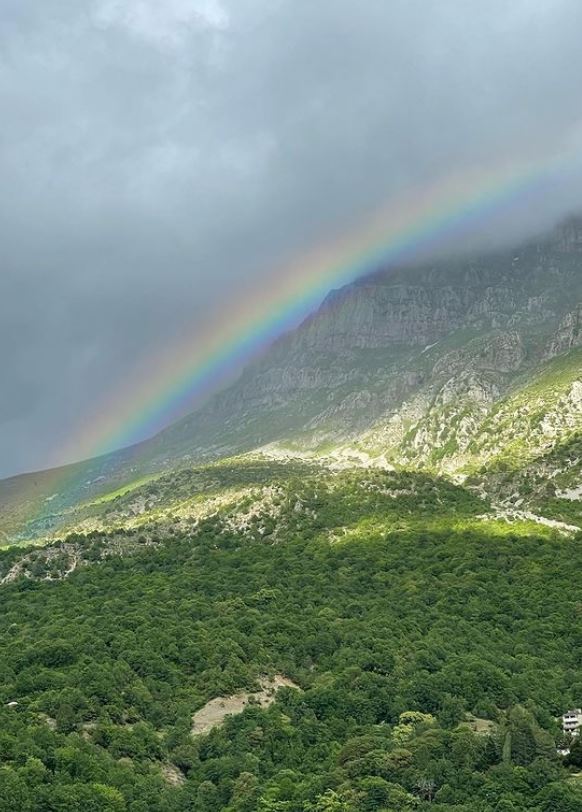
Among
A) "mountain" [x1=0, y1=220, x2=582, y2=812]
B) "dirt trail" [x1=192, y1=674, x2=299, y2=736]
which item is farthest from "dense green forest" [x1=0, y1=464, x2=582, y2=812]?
"dirt trail" [x1=192, y1=674, x2=299, y2=736]

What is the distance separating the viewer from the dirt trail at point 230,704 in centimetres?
8100

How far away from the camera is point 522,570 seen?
455ft

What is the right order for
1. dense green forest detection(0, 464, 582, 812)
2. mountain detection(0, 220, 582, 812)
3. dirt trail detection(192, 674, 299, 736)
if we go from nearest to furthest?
dense green forest detection(0, 464, 582, 812) → mountain detection(0, 220, 582, 812) → dirt trail detection(192, 674, 299, 736)

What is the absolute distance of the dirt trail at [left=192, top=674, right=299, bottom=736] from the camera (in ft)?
266

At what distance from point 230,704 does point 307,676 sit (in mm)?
13345

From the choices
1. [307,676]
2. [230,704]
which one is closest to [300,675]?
[307,676]

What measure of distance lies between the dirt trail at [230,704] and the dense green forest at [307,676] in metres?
1.41

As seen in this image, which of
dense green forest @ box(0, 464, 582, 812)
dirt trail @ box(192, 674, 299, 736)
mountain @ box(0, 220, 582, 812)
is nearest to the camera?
dense green forest @ box(0, 464, 582, 812)

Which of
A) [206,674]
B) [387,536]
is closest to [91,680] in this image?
[206,674]

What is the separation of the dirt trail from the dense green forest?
55.6 inches

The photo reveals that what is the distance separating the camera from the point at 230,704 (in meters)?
86.5

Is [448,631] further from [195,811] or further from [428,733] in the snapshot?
[195,811]

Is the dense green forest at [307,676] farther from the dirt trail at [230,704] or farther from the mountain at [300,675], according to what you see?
the dirt trail at [230,704]

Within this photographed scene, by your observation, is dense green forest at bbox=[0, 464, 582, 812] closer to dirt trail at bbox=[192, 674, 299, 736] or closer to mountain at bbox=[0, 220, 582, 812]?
mountain at bbox=[0, 220, 582, 812]
